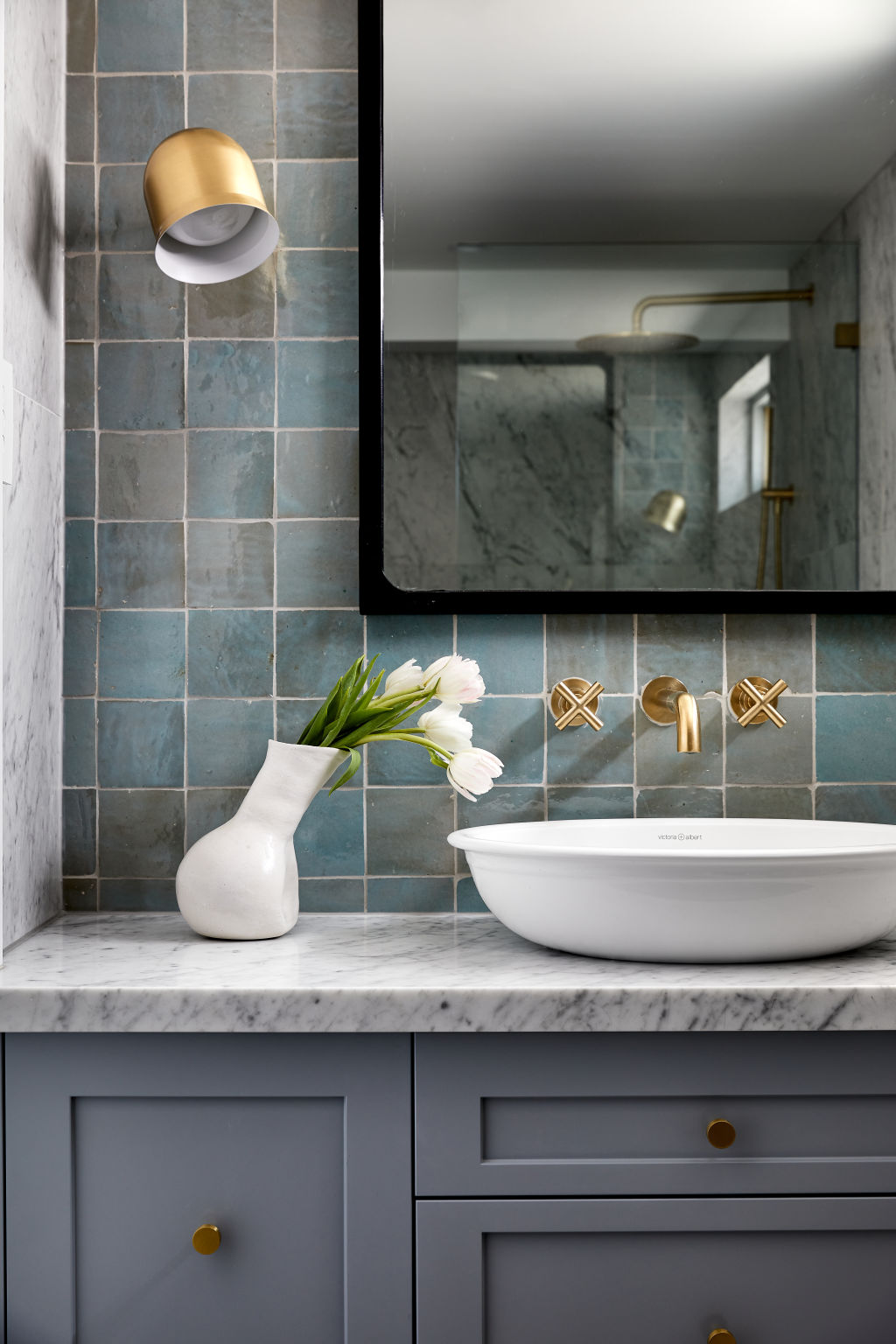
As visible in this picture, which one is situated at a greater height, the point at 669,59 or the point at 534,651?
the point at 669,59

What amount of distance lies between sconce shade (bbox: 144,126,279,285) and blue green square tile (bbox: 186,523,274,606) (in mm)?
337

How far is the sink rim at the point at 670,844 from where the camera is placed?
1007 mm

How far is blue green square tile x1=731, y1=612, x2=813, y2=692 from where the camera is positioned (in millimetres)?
1454

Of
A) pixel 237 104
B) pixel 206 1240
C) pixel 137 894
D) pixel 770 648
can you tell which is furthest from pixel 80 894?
pixel 237 104

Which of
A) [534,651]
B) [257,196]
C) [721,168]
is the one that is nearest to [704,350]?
[721,168]

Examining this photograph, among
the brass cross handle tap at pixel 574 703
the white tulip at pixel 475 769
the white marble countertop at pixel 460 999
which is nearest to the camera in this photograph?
the white marble countertop at pixel 460 999

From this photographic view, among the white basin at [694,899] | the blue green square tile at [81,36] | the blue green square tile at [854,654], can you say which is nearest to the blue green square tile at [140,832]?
the white basin at [694,899]

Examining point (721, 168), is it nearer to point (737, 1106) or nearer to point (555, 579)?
point (555, 579)

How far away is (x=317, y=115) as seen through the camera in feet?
4.75

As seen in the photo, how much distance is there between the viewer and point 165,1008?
3.26 ft

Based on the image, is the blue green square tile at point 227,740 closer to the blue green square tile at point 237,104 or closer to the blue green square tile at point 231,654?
the blue green square tile at point 231,654

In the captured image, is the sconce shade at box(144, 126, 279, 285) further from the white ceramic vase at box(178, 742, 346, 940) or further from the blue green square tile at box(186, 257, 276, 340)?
the white ceramic vase at box(178, 742, 346, 940)

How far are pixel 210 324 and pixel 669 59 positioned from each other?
74 centimetres

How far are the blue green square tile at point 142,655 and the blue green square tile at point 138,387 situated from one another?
28 centimetres
